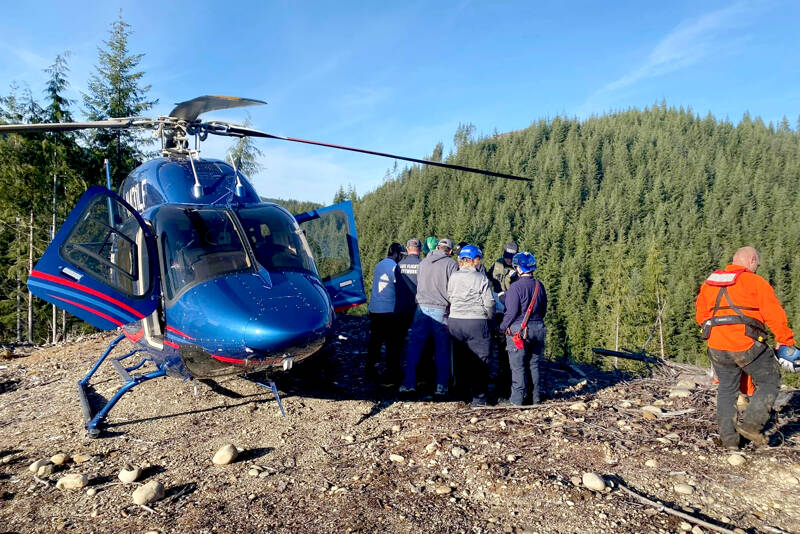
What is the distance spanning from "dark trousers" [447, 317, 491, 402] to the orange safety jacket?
2244 mm

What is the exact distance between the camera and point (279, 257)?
5258 mm

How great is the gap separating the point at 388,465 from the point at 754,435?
326 cm

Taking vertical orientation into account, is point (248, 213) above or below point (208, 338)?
above

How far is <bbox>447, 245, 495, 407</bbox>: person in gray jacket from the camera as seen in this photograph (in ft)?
18.3

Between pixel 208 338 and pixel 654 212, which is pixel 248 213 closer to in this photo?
pixel 208 338

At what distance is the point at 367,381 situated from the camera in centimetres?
686

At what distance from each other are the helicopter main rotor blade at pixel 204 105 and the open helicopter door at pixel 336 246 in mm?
1712

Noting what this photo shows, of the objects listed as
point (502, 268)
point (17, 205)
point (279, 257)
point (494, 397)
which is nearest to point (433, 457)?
point (494, 397)

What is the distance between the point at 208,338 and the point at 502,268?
4.53 meters

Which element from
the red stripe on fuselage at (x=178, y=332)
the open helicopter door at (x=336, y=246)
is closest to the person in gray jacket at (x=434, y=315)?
the open helicopter door at (x=336, y=246)

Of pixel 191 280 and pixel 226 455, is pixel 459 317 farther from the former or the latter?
pixel 191 280

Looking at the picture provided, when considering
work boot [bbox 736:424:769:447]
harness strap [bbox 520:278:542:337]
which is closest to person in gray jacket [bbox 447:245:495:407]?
harness strap [bbox 520:278:542:337]

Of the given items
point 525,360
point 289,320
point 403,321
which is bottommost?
point 525,360

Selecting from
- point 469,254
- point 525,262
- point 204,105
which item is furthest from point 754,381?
point 204,105
